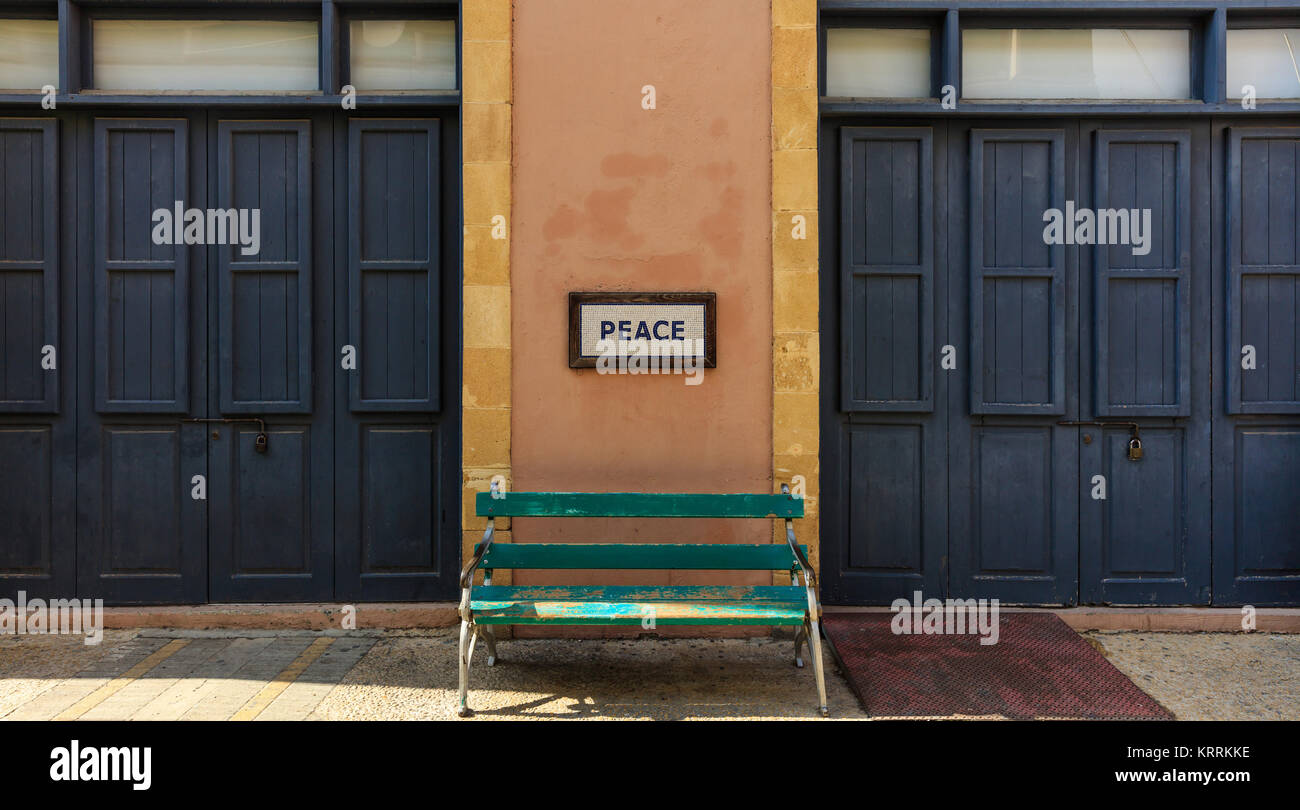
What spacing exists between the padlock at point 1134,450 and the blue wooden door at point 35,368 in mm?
6281

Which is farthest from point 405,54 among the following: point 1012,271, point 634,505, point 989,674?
point 989,674

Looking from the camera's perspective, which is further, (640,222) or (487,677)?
(640,222)

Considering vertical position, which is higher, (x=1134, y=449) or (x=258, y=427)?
(x=258, y=427)

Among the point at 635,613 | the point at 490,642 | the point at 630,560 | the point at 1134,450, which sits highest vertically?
the point at 1134,450

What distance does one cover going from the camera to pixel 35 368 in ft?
16.6

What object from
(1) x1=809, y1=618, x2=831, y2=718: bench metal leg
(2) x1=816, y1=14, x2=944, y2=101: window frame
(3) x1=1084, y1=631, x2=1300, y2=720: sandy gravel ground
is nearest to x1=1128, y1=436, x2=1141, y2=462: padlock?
(3) x1=1084, y1=631, x2=1300, y2=720: sandy gravel ground

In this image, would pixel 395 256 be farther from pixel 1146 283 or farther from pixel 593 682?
pixel 1146 283

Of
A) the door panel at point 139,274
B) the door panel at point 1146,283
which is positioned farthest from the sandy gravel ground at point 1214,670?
the door panel at point 139,274

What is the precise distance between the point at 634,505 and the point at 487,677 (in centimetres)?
112

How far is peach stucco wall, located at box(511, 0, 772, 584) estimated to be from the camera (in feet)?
15.7

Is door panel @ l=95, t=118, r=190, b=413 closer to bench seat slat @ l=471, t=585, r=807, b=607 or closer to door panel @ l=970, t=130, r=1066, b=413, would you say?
bench seat slat @ l=471, t=585, r=807, b=607

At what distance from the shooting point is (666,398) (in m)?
4.82

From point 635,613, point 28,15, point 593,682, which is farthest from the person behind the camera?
point 28,15

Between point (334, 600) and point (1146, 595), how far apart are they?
4.85 metres
